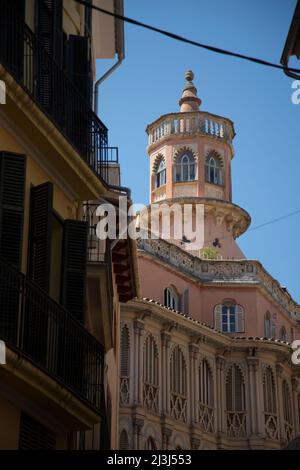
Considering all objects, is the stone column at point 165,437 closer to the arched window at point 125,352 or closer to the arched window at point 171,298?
the arched window at point 125,352

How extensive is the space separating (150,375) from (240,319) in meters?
9.10

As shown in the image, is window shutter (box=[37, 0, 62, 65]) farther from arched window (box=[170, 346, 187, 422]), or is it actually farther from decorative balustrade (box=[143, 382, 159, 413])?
arched window (box=[170, 346, 187, 422])

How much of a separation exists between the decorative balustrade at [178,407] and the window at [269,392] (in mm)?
4660

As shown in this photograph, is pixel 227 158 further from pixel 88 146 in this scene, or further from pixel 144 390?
pixel 88 146

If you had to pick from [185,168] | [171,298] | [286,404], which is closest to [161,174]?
[185,168]

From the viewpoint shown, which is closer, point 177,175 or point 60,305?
point 60,305

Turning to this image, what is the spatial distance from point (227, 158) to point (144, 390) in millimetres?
21493

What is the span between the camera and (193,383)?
48219 mm

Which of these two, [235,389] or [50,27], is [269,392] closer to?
[235,389]

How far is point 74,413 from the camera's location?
53.0ft

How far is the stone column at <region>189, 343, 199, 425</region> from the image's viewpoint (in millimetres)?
47844

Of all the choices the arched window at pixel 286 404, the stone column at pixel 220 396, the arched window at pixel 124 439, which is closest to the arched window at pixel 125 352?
the arched window at pixel 124 439

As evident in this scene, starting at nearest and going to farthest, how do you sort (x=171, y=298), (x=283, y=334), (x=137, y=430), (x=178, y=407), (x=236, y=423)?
(x=137, y=430)
(x=178, y=407)
(x=236, y=423)
(x=171, y=298)
(x=283, y=334)

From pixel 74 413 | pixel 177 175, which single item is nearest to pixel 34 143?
pixel 74 413
